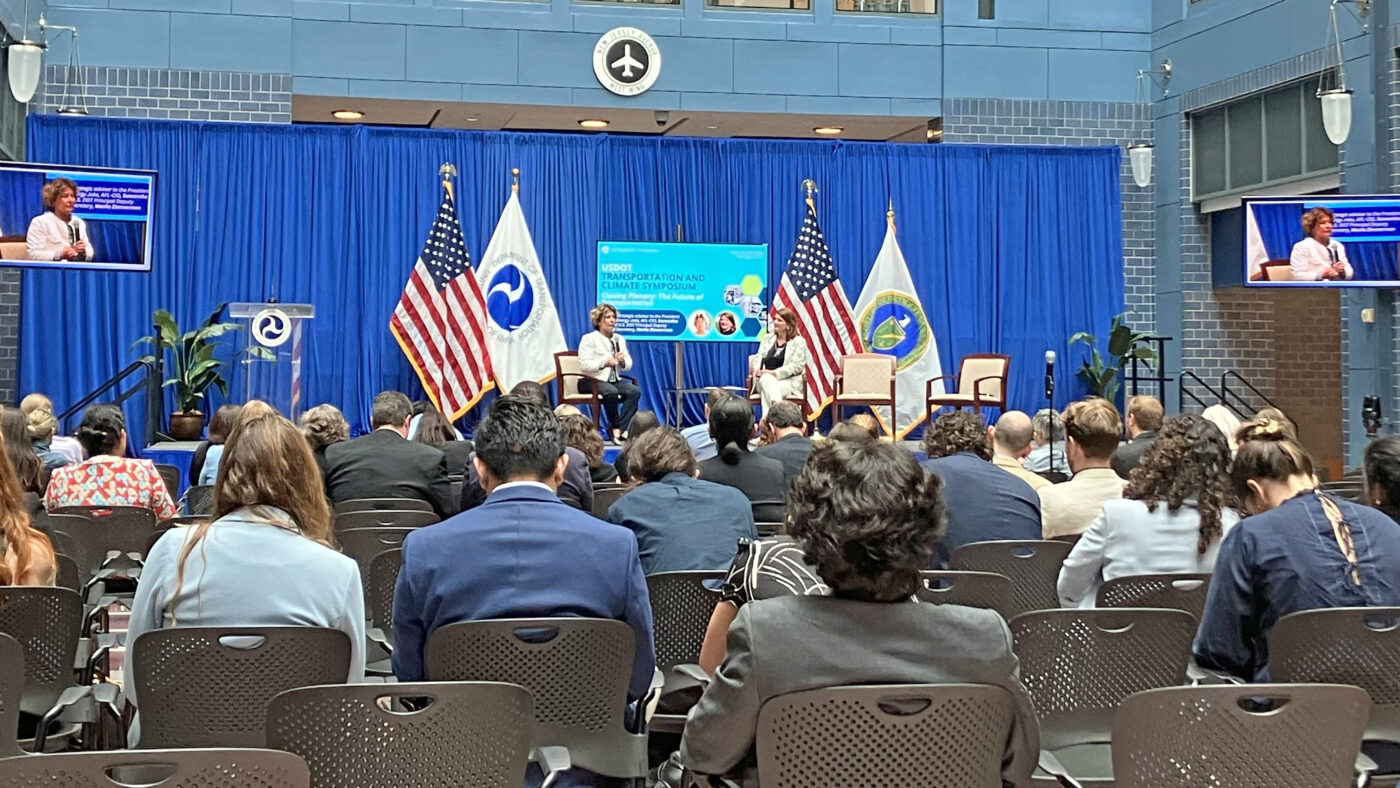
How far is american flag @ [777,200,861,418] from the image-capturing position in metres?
13.7

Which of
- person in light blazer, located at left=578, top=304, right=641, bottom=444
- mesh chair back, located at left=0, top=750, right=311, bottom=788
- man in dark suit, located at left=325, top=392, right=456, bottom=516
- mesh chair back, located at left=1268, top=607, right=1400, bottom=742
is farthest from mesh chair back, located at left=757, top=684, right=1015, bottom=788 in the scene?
person in light blazer, located at left=578, top=304, right=641, bottom=444

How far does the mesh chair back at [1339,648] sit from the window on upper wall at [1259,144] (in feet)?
35.8

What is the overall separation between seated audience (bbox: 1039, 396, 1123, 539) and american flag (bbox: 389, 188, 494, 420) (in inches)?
346

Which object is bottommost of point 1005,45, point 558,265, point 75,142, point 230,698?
point 230,698

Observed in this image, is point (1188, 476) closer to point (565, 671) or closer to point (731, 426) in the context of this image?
point (565, 671)

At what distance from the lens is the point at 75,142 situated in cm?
1280

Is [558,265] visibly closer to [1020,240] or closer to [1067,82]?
[1020,240]

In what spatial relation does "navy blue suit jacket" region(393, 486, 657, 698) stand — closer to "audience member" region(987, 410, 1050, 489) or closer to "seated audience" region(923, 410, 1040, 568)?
"seated audience" region(923, 410, 1040, 568)

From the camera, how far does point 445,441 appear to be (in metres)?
7.43

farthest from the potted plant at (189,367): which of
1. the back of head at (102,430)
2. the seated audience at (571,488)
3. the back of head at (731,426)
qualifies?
the seated audience at (571,488)

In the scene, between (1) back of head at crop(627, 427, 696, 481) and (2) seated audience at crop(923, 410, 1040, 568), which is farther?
(2) seated audience at crop(923, 410, 1040, 568)

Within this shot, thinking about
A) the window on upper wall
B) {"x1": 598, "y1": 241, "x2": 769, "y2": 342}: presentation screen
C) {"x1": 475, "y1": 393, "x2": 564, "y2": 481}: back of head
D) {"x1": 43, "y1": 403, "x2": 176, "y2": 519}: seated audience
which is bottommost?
{"x1": 43, "y1": 403, "x2": 176, "y2": 519}: seated audience

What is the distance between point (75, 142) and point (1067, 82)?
9.35m

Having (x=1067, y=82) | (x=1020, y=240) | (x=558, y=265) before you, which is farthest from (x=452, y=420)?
(x=1067, y=82)
